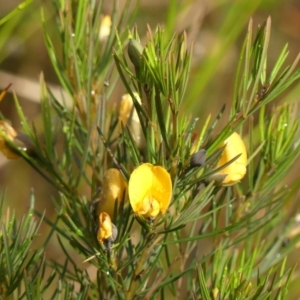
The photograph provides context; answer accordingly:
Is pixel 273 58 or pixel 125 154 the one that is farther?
pixel 273 58

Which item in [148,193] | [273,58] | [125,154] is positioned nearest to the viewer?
[148,193]

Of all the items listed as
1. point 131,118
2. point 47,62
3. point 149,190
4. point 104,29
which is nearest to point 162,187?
point 149,190

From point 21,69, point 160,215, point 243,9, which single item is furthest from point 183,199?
point 21,69

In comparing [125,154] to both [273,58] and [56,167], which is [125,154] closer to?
[56,167]

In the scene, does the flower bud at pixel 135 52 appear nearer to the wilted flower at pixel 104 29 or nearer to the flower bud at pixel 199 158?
the flower bud at pixel 199 158

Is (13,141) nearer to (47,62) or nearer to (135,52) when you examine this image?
(135,52)

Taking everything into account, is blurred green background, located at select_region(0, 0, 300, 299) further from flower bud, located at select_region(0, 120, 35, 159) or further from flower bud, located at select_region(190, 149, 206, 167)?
flower bud, located at select_region(190, 149, 206, 167)
